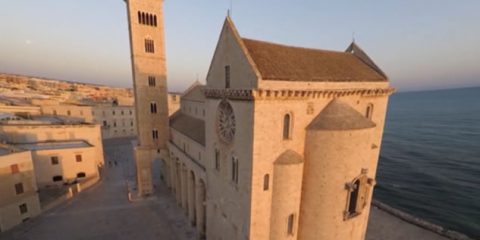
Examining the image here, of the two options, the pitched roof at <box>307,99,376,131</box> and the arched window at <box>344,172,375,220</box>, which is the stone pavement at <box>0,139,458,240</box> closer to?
the arched window at <box>344,172,375,220</box>

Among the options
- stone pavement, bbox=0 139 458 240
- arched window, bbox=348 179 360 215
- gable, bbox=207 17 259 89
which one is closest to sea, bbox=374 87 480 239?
stone pavement, bbox=0 139 458 240

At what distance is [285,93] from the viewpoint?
14062 mm

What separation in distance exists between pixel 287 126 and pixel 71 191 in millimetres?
38646

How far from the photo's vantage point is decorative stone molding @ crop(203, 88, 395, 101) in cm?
1346

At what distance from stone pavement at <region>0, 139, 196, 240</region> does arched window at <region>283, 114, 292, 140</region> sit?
19321mm

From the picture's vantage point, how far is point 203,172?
22.7 metres

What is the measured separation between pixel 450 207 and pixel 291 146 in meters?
43.3

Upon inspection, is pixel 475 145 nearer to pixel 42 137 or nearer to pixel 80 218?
pixel 80 218

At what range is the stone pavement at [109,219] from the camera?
84.3 ft

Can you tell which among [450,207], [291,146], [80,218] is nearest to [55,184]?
[80,218]

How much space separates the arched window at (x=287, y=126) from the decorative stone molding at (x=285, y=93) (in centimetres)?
150

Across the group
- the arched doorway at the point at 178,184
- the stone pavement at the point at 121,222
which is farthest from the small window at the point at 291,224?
the arched doorway at the point at 178,184

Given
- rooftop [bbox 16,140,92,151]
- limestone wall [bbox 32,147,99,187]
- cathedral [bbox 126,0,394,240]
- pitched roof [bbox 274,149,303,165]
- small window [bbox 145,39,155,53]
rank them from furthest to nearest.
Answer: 1. rooftop [bbox 16,140,92,151]
2. limestone wall [bbox 32,147,99,187]
3. small window [bbox 145,39,155,53]
4. pitched roof [bbox 274,149,303,165]
5. cathedral [bbox 126,0,394,240]

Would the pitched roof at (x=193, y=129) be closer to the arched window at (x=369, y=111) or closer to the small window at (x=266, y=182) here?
the small window at (x=266, y=182)
